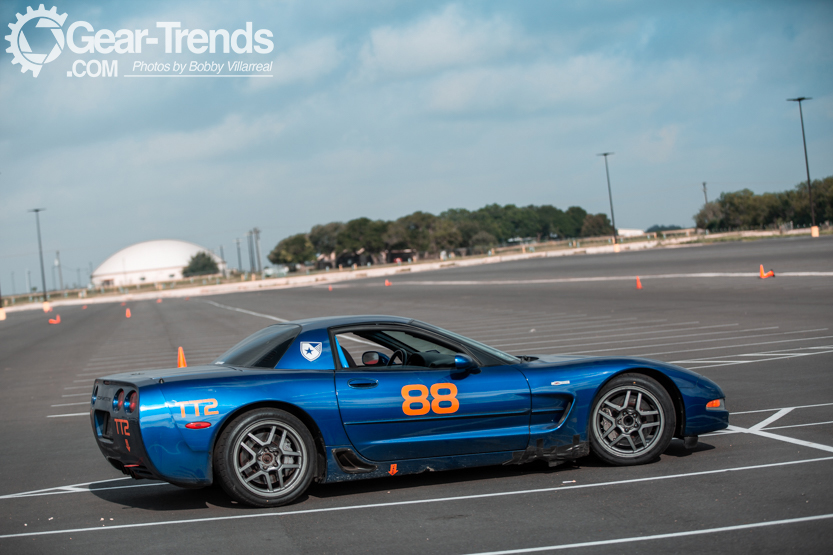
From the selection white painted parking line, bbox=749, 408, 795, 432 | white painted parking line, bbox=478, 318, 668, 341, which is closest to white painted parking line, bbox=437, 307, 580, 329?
white painted parking line, bbox=478, 318, 668, 341

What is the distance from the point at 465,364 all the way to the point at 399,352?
0.74m

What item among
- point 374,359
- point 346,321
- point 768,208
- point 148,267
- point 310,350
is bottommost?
point 374,359

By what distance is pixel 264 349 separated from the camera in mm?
5488

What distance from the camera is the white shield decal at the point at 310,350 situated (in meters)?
5.27

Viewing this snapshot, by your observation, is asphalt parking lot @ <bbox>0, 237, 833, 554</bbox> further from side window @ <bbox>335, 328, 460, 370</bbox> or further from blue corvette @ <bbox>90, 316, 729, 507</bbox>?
side window @ <bbox>335, 328, 460, 370</bbox>

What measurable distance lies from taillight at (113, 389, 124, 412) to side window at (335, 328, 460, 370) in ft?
4.91

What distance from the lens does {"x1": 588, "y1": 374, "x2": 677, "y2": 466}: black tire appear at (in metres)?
5.59

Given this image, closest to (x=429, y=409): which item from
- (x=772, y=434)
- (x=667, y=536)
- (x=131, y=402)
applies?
(x=667, y=536)

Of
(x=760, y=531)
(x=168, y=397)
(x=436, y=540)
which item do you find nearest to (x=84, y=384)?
(x=168, y=397)

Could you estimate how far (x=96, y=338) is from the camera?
25.0 metres

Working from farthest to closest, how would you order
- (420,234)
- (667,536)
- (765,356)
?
(420,234) → (765,356) → (667,536)

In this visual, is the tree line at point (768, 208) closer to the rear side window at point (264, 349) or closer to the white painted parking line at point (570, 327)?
the white painted parking line at point (570, 327)

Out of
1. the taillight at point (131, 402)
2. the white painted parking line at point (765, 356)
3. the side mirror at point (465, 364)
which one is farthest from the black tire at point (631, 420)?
the white painted parking line at point (765, 356)

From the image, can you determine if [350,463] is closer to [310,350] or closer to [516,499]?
[310,350]
